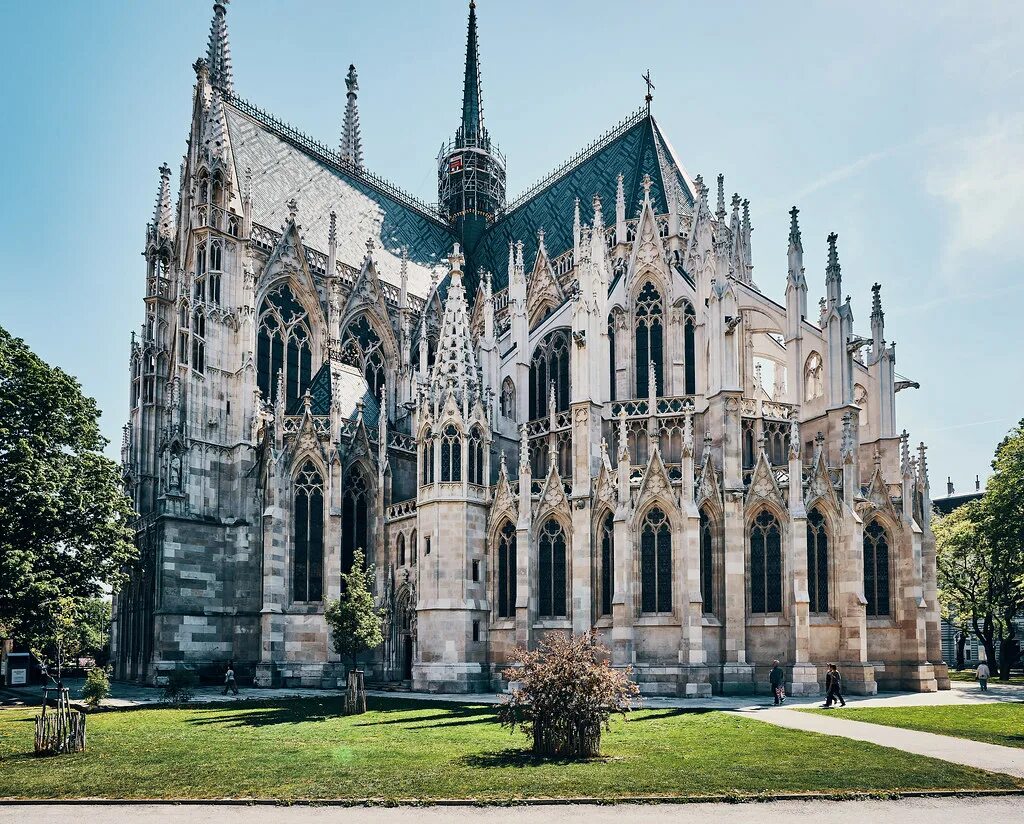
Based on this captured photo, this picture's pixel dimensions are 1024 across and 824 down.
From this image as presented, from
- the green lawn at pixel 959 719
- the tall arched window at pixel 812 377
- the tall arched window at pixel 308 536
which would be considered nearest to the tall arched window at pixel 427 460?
the tall arched window at pixel 308 536

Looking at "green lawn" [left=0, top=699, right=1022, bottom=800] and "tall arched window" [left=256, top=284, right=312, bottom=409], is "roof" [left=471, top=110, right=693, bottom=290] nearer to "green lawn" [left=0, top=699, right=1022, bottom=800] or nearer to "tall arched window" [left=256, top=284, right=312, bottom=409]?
"tall arched window" [left=256, top=284, right=312, bottom=409]

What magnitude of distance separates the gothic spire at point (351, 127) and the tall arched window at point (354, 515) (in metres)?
29.8

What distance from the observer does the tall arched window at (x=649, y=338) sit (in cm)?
3903

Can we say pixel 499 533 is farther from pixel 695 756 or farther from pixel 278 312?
pixel 695 756

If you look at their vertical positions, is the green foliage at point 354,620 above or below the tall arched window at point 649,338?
below

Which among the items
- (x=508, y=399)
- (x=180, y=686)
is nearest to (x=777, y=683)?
(x=508, y=399)

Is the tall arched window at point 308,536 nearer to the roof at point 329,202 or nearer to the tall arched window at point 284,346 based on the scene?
the tall arched window at point 284,346

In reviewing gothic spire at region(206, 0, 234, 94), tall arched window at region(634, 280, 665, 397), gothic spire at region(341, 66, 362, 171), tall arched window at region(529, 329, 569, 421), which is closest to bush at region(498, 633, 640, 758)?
tall arched window at region(634, 280, 665, 397)

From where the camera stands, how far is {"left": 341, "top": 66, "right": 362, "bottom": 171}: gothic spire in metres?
65.4

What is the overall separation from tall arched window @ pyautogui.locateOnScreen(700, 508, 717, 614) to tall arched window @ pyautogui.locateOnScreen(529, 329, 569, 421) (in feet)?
30.0

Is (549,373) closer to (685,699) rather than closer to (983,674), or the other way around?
(685,699)

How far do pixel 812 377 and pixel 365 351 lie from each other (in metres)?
23.2

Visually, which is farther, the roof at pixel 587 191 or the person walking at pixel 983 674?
the roof at pixel 587 191

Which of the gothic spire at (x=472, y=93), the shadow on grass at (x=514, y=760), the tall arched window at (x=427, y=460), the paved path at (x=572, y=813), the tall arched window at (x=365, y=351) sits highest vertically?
the gothic spire at (x=472, y=93)
